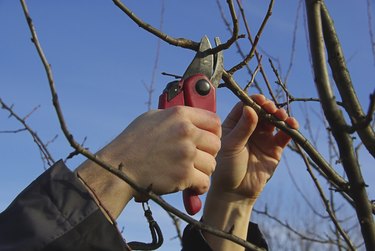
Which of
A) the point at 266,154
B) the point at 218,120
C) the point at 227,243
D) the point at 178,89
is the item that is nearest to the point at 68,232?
the point at 218,120

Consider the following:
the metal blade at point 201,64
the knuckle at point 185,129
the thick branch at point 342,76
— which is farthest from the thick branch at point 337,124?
the metal blade at point 201,64

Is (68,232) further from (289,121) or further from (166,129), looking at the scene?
(289,121)

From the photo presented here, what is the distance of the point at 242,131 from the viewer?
1.83 metres

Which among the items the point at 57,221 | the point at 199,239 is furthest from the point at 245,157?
the point at 57,221

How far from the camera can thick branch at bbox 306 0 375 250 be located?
1132 mm

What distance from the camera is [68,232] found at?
1.20m

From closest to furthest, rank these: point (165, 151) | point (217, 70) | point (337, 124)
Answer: point (337, 124)
point (165, 151)
point (217, 70)

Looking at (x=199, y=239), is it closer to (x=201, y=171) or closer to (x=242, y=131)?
(x=242, y=131)

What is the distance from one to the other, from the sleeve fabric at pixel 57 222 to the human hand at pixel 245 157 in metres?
0.72

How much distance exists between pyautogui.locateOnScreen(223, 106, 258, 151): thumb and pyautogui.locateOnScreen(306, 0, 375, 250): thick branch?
0.56 m

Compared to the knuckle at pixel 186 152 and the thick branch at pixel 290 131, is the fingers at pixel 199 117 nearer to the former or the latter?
the knuckle at pixel 186 152

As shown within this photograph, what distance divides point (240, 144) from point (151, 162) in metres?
0.64

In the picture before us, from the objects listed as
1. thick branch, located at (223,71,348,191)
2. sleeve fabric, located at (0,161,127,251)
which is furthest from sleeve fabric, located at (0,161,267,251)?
thick branch, located at (223,71,348,191)

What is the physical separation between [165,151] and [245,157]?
679mm
